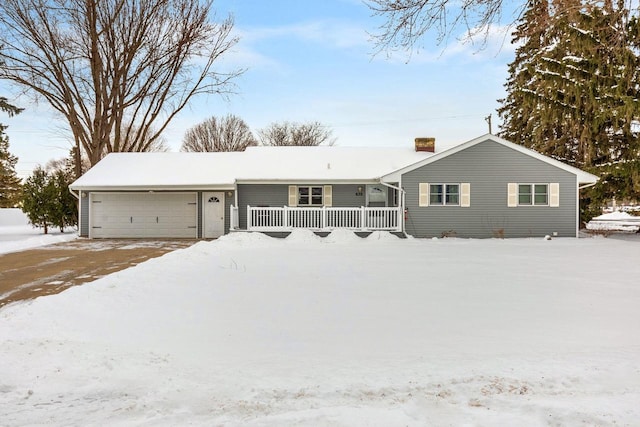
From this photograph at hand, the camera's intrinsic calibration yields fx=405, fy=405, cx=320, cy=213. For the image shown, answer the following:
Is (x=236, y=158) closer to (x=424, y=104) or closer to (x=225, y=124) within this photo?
(x=424, y=104)

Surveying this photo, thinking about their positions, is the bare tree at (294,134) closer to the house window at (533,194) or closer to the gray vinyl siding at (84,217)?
the gray vinyl siding at (84,217)

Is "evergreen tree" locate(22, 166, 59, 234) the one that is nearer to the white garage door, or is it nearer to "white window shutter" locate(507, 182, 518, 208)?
the white garage door

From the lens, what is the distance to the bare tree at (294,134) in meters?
44.7

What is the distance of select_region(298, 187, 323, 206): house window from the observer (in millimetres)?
18344

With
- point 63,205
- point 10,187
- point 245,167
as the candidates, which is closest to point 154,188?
point 245,167

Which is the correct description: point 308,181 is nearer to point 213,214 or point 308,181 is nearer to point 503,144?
point 213,214

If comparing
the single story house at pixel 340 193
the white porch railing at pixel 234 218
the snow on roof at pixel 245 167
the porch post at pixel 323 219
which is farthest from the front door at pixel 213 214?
the porch post at pixel 323 219

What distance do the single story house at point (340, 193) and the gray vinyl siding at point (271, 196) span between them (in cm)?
5

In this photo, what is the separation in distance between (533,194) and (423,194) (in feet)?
14.8

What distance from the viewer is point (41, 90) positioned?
75.4ft

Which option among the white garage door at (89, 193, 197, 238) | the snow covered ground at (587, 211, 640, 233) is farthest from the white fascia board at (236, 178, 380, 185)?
the snow covered ground at (587, 211, 640, 233)

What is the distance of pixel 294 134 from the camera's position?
147ft

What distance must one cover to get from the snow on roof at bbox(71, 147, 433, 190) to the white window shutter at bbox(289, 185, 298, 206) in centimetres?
72

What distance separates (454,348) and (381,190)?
46.7ft
